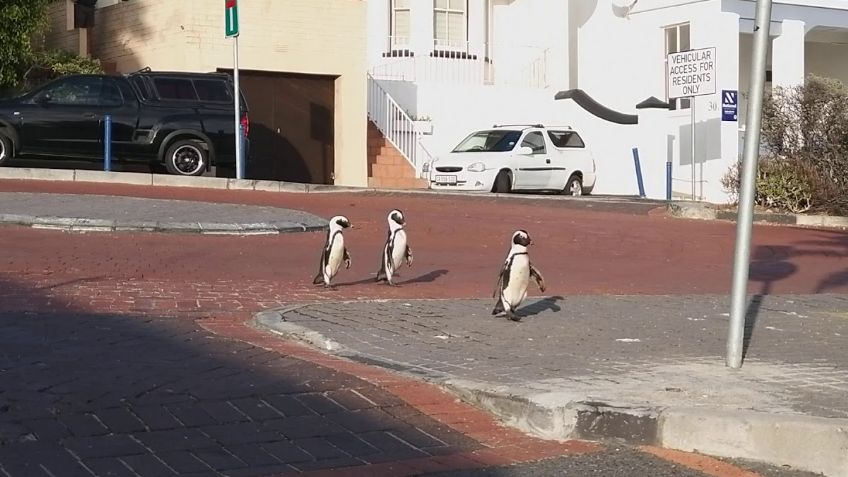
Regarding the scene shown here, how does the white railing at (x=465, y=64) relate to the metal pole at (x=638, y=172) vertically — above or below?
above

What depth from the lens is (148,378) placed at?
22.7ft

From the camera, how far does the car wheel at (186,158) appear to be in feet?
74.2

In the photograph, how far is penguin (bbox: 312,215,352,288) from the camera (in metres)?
10.7

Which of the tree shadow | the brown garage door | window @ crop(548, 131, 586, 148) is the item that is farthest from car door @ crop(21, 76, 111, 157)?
the tree shadow

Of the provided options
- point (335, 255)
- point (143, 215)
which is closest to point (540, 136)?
point (143, 215)

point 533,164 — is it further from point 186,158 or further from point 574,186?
point 186,158

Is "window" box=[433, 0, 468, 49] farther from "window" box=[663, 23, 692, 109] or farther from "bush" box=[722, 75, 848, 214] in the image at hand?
"bush" box=[722, 75, 848, 214]

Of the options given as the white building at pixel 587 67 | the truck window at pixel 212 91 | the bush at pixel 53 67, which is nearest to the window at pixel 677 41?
the white building at pixel 587 67

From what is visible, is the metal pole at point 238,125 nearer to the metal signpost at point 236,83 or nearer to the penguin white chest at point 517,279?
the metal signpost at point 236,83

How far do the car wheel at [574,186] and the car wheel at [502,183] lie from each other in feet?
7.00

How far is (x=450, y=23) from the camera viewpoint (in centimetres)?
3198

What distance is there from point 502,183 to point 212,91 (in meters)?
6.26

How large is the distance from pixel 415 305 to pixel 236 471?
14.4 ft

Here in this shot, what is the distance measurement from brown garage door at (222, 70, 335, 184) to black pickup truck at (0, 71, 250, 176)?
424cm
